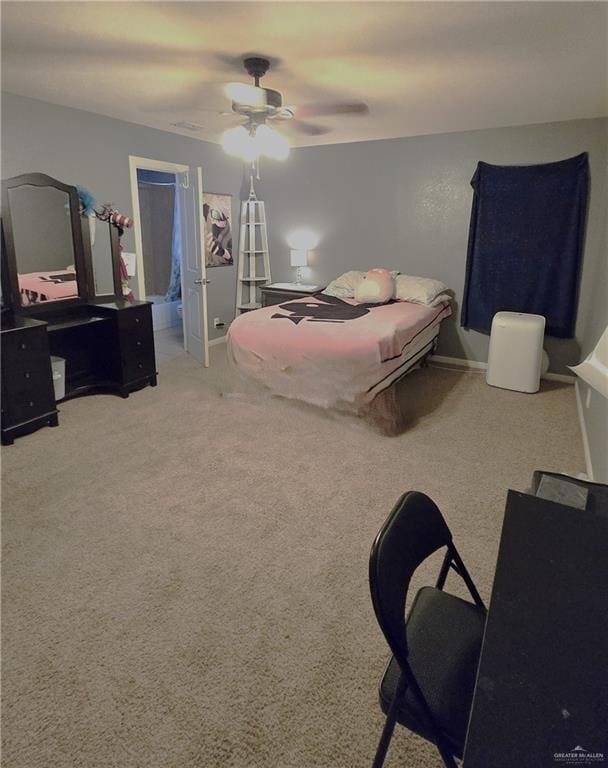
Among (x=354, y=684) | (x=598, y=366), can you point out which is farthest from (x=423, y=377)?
(x=354, y=684)

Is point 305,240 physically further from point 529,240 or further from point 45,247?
point 45,247

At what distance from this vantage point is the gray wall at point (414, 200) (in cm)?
419

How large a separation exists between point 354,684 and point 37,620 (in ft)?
3.96

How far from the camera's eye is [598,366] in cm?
166

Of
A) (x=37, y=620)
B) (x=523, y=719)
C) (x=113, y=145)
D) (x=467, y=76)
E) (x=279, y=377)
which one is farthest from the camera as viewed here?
(x=113, y=145)

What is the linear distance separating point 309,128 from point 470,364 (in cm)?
282

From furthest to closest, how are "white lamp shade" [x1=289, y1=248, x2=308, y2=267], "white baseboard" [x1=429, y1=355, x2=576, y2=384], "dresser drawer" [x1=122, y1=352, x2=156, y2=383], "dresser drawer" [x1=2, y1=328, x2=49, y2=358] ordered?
"white lamp shade" [x1=289, y1=248, x2=308, y2=267], "white baseboard" [x1=429, y1=355, x2=576, y2=384], "dresser drawer" [x1=122, y1=352, x2=156, y2=383], "dresser drawer" [x1=2, y1=328, x2=49, y2=358]

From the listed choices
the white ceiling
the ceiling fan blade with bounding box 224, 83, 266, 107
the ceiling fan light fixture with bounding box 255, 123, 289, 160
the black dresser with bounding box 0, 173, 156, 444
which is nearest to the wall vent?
the white ceiling

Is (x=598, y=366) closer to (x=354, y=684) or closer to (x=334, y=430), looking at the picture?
(x=354, y=684)

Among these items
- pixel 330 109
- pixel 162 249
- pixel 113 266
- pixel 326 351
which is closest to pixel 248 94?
pixel 330 109

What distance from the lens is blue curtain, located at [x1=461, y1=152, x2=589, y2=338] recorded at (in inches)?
164

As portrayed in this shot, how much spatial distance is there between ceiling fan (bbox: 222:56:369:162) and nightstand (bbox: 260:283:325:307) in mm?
2027

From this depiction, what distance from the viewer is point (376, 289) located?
464 cm

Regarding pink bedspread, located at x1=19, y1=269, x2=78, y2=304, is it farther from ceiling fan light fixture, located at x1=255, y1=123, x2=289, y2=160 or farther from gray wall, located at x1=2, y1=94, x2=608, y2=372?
ceiling fan light fixture, located at x1=255, y1=123, x2=289, y2=160
